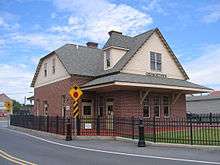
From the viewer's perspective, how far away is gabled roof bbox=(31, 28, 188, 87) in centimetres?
2770

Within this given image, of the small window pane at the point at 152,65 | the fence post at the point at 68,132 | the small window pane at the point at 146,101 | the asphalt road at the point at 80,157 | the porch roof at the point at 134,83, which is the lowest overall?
the asphalt road at the point at 80,157

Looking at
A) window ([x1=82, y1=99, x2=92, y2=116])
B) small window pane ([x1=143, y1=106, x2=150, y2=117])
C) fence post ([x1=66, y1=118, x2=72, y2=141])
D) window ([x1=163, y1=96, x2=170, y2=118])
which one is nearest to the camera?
fence post ([x1=66, y1=118, x2=72, y2=141])

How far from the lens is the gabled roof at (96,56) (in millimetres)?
27703

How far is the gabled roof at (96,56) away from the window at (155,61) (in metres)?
1.43

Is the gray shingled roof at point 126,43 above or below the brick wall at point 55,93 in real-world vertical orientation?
above

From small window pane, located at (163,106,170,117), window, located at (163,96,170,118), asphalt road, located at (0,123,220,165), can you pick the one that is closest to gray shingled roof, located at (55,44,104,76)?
window, located at (163,96,170,118)

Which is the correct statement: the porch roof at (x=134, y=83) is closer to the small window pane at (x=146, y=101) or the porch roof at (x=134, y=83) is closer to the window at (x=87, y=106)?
the small window pane at (x=146, y=101)

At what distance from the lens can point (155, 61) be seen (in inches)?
1154

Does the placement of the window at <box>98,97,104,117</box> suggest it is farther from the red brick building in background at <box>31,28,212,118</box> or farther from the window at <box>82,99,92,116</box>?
the window at <box>82,99,92,116</box>

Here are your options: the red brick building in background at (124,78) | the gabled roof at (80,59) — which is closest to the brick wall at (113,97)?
the red brick building in background at (124,78)

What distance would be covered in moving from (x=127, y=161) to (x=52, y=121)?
13.0 m

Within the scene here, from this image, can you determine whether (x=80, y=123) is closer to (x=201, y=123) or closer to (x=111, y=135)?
(x=111, y=135)

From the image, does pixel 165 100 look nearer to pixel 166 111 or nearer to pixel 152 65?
pixel 166 111

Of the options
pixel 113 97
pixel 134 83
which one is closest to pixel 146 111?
pixel 113 97
